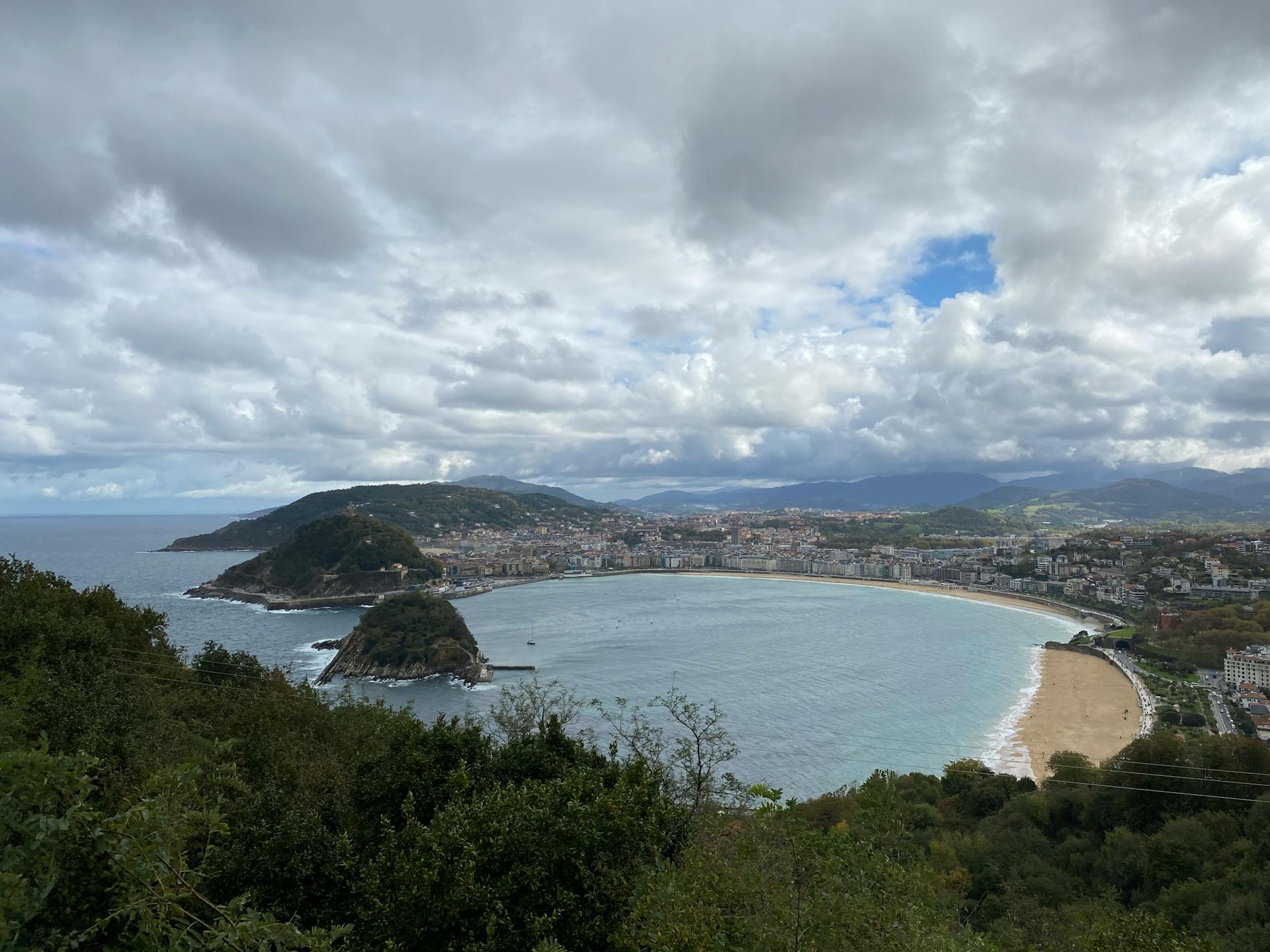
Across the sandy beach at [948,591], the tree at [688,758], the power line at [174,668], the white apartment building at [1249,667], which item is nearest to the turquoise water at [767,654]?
the sandy beach at [948,591]

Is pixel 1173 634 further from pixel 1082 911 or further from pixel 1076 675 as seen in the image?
pixel 1082 911

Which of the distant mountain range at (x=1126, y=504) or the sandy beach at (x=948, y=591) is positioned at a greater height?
the distant mountain range at (x=1126, y=504)

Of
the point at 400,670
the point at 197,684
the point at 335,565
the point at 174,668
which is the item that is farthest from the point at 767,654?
the point at 335,565

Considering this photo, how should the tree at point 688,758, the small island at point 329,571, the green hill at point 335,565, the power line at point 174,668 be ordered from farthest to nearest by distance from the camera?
the green hill at point 335,565, the small island at point 329,571, the power line at point 174,668, the tree at point 688,758

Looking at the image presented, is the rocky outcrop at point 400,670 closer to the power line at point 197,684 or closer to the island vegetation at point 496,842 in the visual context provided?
the power line at point 197,684

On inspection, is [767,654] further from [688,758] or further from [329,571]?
[329,571]

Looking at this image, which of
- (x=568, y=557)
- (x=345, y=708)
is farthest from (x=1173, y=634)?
(x=568, y=557)

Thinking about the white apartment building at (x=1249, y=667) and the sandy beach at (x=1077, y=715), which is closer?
the sandy beach at (x=1077, y=715)
